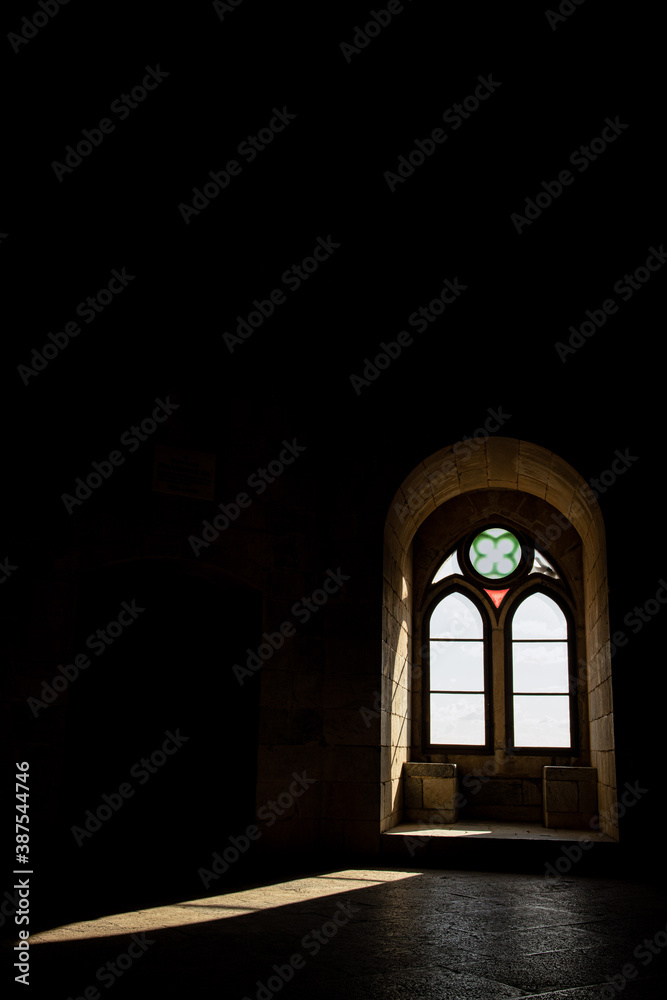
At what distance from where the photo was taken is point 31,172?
5.06m

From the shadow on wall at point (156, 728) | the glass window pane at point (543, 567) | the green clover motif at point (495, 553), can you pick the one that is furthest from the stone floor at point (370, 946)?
the green clover motif at point (495, 553)

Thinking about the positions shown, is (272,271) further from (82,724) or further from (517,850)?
(517,850)

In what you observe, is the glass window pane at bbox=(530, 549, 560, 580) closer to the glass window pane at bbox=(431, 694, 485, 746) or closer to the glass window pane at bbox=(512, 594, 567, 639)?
the glass window pane at bbox=(512, 594, 567, 639)

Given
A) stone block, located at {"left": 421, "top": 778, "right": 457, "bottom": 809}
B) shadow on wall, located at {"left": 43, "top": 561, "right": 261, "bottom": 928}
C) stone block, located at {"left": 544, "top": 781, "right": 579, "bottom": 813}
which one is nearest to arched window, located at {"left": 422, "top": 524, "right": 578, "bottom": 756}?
stone block, located at {"left": 421, "top": 778, "right": 457, "bottom": 809}

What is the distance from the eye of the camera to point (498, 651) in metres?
7.95

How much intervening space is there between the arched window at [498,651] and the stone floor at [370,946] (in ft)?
10.6

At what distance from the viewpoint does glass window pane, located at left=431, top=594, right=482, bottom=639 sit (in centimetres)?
813

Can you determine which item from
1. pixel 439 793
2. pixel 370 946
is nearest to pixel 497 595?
pixel 439 793

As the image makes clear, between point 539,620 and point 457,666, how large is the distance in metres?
1.00

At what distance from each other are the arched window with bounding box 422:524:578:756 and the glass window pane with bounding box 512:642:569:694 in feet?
0.03

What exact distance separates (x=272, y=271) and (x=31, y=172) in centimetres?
182

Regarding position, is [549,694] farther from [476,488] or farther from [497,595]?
[476,488]

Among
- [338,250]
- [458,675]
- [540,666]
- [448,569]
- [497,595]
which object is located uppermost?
[338,250]

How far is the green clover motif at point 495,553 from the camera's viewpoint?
8.23 metres
